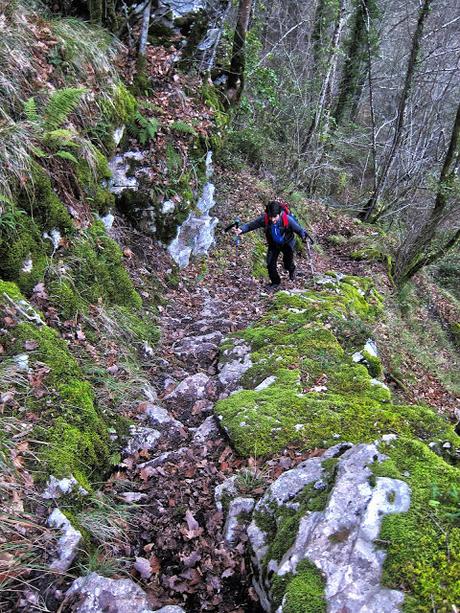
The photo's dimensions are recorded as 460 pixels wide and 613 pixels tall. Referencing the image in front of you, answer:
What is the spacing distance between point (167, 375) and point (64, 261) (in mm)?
1861

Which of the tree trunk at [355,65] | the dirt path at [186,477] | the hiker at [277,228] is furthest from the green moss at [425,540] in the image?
the tree trunk at [355,65]

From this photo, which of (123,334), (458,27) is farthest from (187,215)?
(458,27)

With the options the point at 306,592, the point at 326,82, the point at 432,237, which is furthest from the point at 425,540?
the point at 326,82

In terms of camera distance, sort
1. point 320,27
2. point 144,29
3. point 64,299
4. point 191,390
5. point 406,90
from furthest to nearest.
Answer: point 320,27, point 406,90, point 144,29, point 191,390, point 64,299

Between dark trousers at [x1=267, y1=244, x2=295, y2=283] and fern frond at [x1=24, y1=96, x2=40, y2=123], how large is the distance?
15.7ft

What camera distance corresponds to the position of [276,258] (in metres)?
8.92

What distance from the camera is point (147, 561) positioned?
10.2ft

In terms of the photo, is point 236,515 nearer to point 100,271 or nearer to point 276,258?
point 100,271

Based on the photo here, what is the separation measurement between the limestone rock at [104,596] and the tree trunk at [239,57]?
36.0 ft

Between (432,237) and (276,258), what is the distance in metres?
5.34

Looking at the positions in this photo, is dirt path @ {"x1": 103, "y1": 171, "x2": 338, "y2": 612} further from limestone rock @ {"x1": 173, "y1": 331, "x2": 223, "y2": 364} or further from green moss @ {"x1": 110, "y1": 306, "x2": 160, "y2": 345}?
green moss @ {"x1": 110, "y1": 306, "x2": 160, "y2": 345}

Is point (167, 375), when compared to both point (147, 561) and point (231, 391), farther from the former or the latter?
point (147, 561)

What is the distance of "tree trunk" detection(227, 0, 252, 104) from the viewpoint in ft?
35.5

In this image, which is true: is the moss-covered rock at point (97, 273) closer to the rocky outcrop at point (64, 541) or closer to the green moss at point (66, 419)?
the green moss at point (66, 419)
